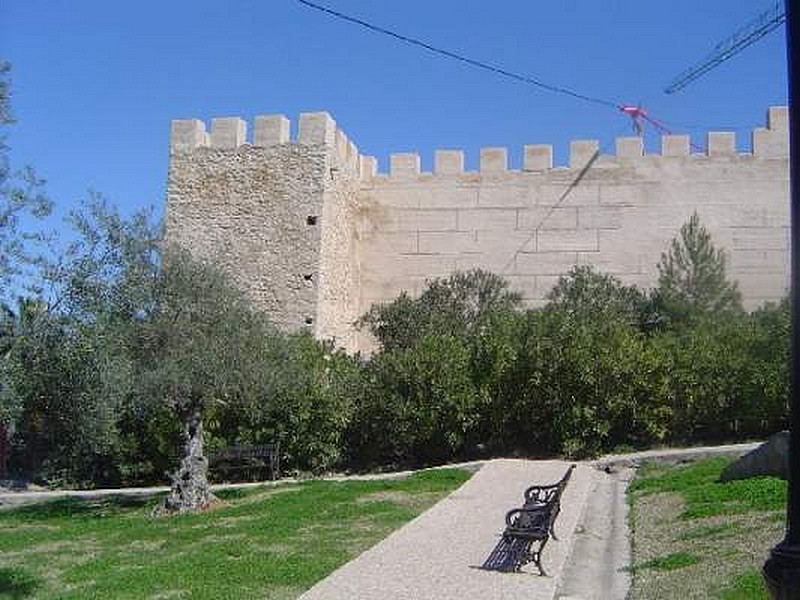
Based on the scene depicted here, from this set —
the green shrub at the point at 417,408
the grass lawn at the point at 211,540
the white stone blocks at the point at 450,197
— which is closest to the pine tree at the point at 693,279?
the white stone blocks at the point at 450,197

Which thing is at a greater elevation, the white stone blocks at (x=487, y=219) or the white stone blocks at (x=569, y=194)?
the white stone blocks at (x=569, y=194)

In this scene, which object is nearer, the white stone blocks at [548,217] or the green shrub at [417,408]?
the green shrub at [417,408]

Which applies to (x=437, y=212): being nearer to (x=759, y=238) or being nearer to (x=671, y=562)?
(x=759, y=238)

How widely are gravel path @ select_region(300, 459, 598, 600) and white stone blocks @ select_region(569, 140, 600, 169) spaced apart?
1509 cm

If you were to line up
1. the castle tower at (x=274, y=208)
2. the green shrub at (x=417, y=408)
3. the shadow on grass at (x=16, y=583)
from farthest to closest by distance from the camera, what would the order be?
the castle tower at (x=274, y=208)
the green shrub at (x=417, y=408)
the shadow on grass at (x=16, y=583)

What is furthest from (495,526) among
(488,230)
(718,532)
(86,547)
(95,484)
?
(488,230)

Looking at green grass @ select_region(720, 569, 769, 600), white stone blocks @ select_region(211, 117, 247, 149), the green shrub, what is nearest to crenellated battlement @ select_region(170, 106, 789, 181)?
white stone blocks @ select_region(211, 117, 247, 149)

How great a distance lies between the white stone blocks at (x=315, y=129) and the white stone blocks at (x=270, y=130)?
42 centimetres

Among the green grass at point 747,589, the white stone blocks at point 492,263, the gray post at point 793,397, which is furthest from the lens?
the white stone blocks at point 492,263

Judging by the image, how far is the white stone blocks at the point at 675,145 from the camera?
2548 cm

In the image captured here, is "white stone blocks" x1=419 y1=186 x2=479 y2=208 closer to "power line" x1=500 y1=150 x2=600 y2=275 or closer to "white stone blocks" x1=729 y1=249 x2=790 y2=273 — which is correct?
"power line" x1=500 y1=150 x2=600 y2=275

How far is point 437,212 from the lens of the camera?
26.0 meters

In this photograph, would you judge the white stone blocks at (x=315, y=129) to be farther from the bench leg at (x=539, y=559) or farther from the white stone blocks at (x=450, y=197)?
the bench leg at (x=539, y=559)

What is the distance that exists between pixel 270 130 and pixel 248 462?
10249mm
